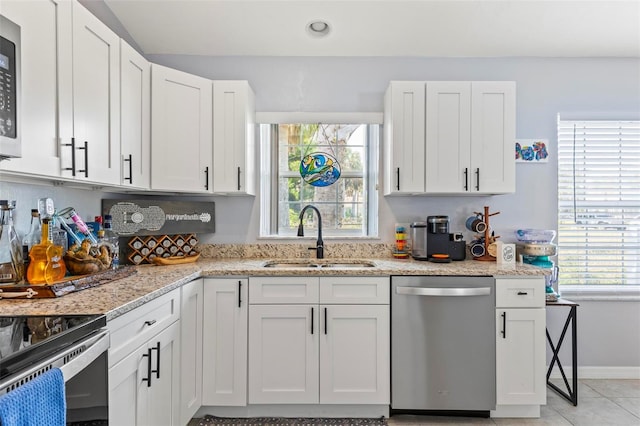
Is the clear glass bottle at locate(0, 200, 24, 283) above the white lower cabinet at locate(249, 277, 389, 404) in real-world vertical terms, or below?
above

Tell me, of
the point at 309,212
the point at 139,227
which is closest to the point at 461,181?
the point at 309,212

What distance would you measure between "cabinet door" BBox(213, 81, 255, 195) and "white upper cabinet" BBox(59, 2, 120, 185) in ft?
2.21

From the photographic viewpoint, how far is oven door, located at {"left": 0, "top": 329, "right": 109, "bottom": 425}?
971mm

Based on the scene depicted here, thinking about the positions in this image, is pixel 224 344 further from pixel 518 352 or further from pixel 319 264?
pixel 518 352

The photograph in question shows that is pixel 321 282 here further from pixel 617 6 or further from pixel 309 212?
pixel 617 6

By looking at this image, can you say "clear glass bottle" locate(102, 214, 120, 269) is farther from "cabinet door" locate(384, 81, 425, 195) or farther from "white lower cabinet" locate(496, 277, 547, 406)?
"white lower cabinet" locate(496, 277, 547, 406)

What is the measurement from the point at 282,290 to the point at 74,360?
129 centimetres

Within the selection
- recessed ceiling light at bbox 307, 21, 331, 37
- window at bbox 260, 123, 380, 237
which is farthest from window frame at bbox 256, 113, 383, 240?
recessed ceiling light at bbox 307, 21, 331, 37

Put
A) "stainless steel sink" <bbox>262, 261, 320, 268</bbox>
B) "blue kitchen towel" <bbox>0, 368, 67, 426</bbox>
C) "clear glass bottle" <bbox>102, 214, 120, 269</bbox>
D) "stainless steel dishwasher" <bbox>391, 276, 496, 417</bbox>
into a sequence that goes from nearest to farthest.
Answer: "blue kitchen towel" <bbox>0, 368, 67, 426</bbox> < "clear glass bottle" <bbox>102, 214, 120, 269</bbox> < "stainless steel dishwasher" <bbox>391, 276, 496, 417</bbox> < "stainless steel sink" <bbox>262, 261, 320, 268</bbox>

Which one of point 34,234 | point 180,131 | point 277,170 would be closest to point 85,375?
point 34,234

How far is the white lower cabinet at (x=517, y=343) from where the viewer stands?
2.22m

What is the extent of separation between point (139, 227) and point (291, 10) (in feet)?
5.68

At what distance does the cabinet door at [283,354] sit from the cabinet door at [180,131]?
940 mm

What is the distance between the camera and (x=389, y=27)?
2.59 m
